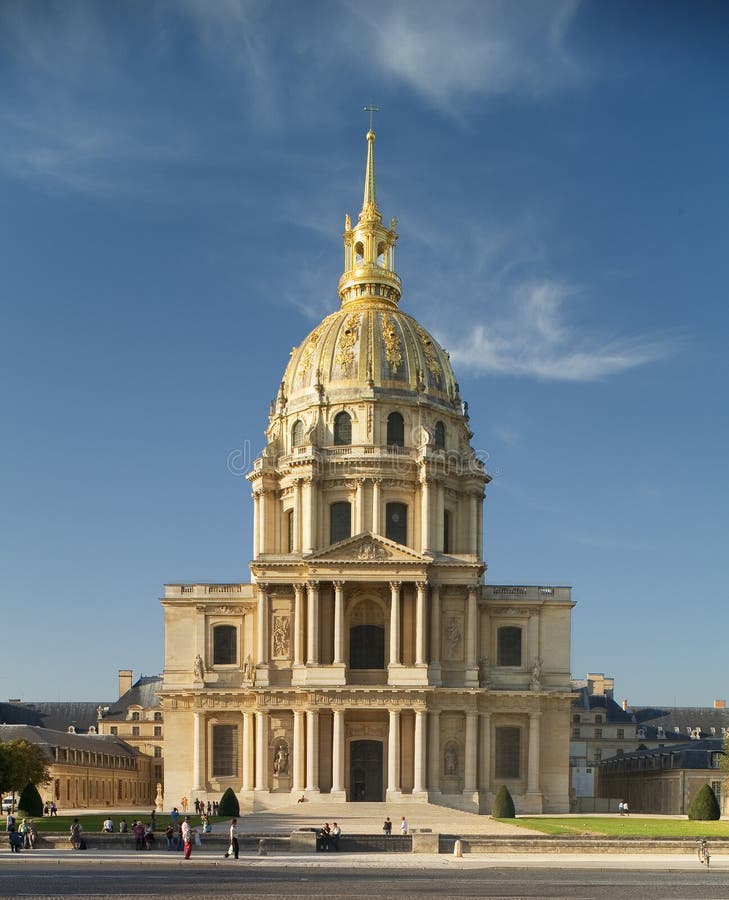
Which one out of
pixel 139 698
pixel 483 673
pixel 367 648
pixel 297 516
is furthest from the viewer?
pixel 139 698

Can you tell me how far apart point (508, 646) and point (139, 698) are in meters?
60.4

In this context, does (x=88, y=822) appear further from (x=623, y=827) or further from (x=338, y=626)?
(x=623, y=827)

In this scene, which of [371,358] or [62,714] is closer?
[371,358]

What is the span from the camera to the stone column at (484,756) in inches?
3349

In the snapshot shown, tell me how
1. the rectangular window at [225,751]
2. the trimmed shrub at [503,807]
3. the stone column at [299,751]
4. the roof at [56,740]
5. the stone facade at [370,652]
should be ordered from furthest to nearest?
1. the roof at [56,740]
2. the rectangular window at [225,751]
3. the stone facade at [370,652]
4. the stone column at [299,751]
5. the trimmed shrub at [503,807]

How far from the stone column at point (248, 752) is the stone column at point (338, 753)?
564 cm

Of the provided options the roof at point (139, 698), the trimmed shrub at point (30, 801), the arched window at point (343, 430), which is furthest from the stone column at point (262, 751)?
the roof at point (139, 698)

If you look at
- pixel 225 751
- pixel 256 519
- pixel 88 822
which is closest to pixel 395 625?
pixel 225 751

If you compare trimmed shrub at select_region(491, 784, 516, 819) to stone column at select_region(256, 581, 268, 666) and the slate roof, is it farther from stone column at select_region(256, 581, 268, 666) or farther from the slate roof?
the slate roof

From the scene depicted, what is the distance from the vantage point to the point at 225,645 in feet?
289

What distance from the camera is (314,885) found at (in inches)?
1513

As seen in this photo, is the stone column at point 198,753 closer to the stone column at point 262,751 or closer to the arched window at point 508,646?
the stone column at point 262,751

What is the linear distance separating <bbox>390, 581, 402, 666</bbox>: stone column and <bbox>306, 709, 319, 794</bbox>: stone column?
19.1 feet

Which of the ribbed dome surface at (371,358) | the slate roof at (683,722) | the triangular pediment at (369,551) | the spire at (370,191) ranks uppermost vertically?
the spire at (370,191)
